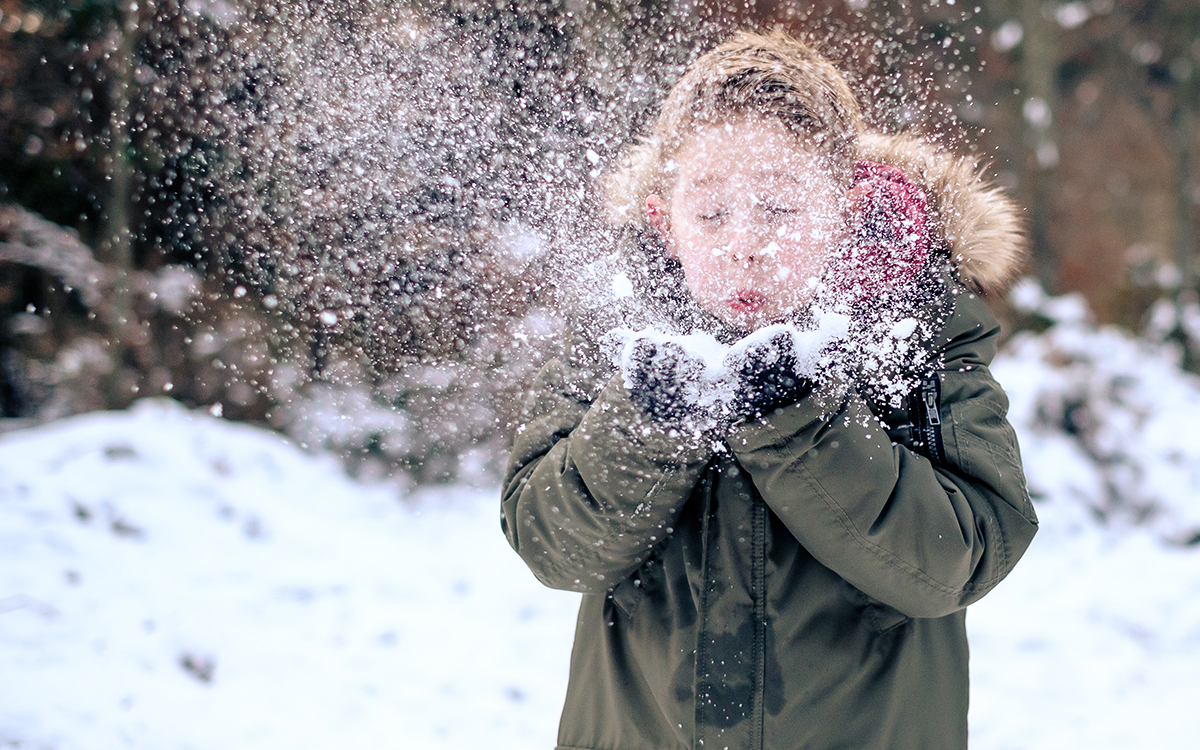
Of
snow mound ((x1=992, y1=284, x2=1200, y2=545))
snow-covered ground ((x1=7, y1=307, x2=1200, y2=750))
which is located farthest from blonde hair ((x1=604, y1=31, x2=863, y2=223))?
snow mound ((x1=992, y1=284, x2=1200, y2=545))

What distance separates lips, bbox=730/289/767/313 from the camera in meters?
1.14

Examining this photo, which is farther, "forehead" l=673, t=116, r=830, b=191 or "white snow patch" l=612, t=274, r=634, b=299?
"white snow patch" l=612, t=274, r=634, b=299

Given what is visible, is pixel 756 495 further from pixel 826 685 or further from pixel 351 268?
pixel 351 268

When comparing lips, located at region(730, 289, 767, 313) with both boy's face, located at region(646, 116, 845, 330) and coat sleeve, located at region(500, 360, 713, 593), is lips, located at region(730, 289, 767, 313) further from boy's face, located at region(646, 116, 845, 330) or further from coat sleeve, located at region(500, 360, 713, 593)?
coat sleeve, located at region(500, 360, 713, 593)

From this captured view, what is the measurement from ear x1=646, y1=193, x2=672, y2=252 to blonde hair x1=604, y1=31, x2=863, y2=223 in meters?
0.02

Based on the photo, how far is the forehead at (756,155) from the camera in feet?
3.76

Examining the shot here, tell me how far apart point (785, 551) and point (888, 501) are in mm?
192

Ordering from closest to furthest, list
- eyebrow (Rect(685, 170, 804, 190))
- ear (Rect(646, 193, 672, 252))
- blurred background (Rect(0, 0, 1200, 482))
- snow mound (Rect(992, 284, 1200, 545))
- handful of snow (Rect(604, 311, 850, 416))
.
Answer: handful of snow (Rect(604, 311, 850, 416)) → eyebrow (Rect(685, 170, 804, 190)) → ear (Rect(646, 193, 672, 252)) → blurred background (Rect(0, 0, 1200, 482)) → snow mound (Rect(992, 284, 1200, 545))

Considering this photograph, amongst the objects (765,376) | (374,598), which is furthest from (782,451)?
(374,598)

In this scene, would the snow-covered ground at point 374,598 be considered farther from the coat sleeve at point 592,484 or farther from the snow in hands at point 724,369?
the snow in hands at point 724,369

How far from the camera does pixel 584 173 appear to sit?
5.57ft

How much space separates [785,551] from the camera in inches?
49.5

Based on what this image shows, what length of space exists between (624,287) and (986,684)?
7.68 feet

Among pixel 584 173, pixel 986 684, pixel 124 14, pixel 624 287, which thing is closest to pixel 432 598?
pixel 986 684
